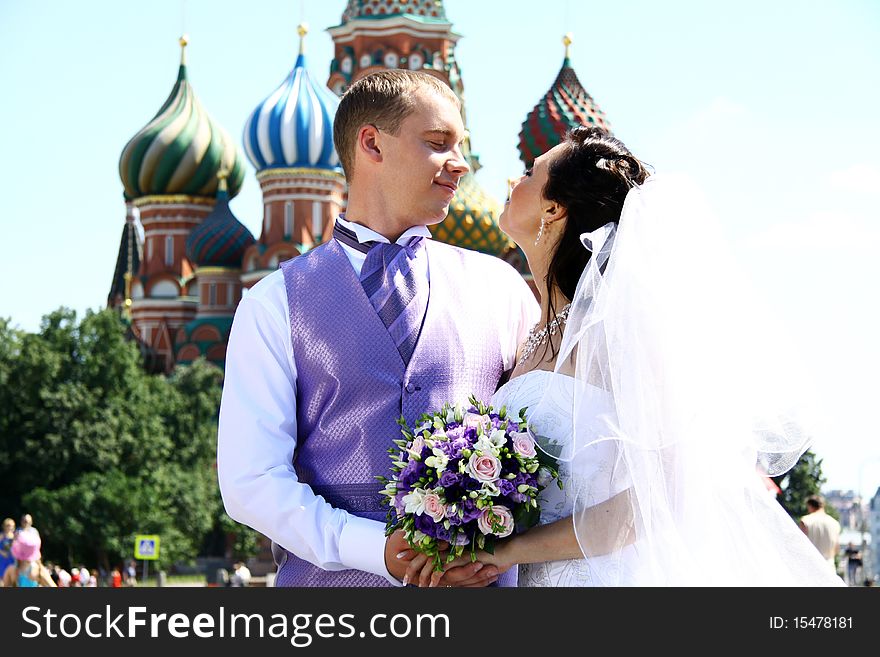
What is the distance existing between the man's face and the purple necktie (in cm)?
11

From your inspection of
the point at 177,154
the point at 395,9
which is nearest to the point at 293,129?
the point at 395,9

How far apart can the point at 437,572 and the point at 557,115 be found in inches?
1059

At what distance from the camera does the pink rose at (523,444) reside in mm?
3254

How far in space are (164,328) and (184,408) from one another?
7022mm

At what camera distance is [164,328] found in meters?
45.5

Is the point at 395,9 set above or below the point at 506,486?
above

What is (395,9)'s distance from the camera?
37812mm

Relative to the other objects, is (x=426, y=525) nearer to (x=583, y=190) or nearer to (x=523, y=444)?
(x=523, y=444)

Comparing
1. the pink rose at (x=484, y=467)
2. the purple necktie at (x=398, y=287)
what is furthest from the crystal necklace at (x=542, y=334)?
the pink rose at (x=484, y=467)

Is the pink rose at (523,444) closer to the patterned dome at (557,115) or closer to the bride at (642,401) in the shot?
the bride at (642,401)

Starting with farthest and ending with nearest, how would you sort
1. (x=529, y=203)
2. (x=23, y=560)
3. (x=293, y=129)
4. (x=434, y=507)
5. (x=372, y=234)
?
(x=293, y=129) < (x=23, y=560) < (x=372, y=234) < (x=529, y=203) < (x=434, y=507)

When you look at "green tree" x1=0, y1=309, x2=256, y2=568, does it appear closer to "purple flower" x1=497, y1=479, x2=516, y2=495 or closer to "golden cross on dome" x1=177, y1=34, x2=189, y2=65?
"golden cross on dome" x1=177, y1=34, x2=189, y2=65

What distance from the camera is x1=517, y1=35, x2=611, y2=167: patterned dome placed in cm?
2936
